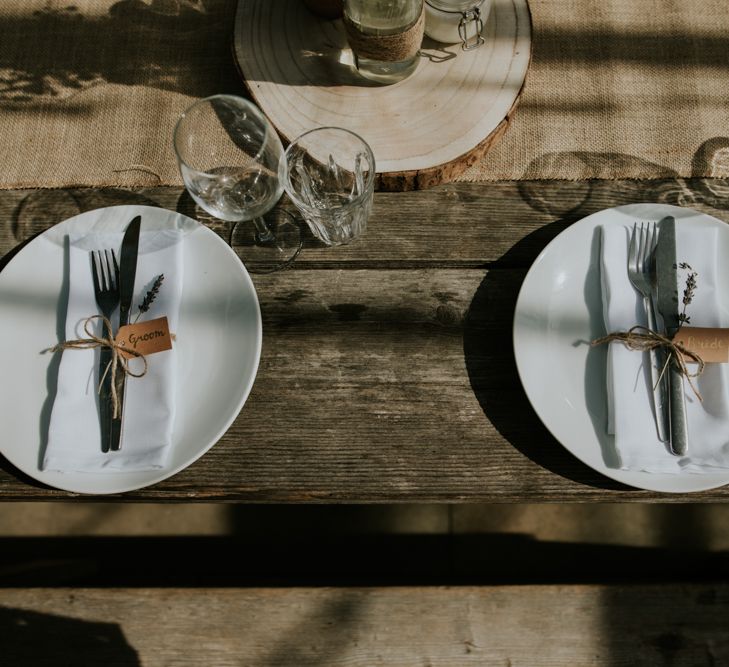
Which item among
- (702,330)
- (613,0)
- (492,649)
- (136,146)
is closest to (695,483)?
(702,330)

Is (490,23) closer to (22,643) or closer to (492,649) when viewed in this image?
(492,649)

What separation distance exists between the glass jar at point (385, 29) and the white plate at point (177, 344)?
0.37 meters

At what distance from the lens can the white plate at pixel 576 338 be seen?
0.84 metres

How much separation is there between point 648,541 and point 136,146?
157 centimetres

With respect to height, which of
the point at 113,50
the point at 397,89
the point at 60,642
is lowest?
the point at 60,642

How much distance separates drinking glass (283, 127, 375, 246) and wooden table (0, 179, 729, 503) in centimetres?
5

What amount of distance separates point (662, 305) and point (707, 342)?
0.08m

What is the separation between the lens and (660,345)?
34.4 inches

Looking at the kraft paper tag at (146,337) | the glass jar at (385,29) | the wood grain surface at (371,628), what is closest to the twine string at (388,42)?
the glass jar at (385,29)

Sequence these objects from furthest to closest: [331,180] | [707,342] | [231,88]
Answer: [231,88] < [331,180] < [707,342]

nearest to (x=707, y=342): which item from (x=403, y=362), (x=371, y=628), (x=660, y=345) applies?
(x=660, y=345)

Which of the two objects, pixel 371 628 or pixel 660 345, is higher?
pixel 660 345

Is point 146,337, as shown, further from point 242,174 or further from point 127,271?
point 242,174

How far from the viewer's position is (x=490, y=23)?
105 centimetres
